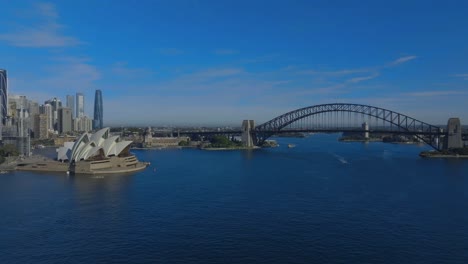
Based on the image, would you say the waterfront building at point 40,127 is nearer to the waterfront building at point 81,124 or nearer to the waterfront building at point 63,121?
the waterfront building at point 63,121

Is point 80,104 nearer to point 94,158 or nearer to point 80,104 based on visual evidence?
point 80,104

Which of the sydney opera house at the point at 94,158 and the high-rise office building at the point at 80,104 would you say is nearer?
the sydney opera house at the point at 94,158

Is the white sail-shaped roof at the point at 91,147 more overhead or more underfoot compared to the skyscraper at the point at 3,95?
more underfoot

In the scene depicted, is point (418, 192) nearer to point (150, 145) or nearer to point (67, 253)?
point (67, 253)

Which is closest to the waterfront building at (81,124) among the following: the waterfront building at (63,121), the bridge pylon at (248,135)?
the waterfront building at (63,121)

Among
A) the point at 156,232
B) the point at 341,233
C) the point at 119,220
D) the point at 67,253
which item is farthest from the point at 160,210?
the point at 341,233

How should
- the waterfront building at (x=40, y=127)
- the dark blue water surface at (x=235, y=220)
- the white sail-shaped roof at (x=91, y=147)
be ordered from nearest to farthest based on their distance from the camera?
1. the dark blue water surface at (x=235, y=220)
2. the white sail-shaped roof at (x=91, y=147)
3. the waterfront building at (x=40, y=127)

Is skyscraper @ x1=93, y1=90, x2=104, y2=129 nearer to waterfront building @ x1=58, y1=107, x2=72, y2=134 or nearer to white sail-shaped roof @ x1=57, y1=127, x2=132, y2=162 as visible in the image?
waterfront building @ x1=58, y1=107, x2=72, y2=134

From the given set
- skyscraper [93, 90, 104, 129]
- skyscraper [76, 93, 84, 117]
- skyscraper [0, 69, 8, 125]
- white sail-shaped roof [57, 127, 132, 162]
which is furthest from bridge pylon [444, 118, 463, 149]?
skyscraper [76, 93, 84, 117]
